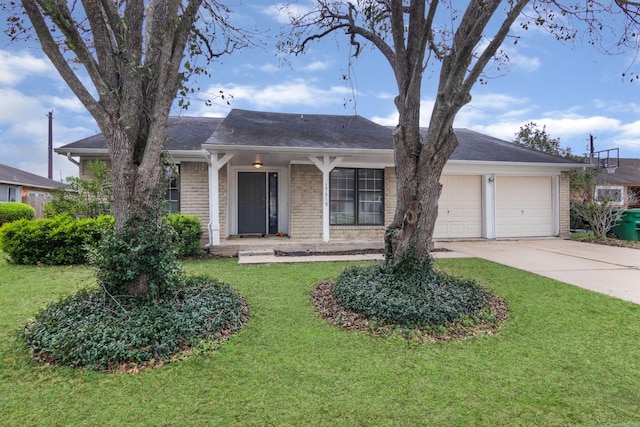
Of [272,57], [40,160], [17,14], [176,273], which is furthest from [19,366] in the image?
[40,160]

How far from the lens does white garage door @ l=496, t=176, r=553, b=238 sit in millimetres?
12766

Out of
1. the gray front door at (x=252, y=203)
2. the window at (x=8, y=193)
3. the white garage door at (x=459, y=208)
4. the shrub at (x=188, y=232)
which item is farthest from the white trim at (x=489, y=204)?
the window at (x=8, y=193)

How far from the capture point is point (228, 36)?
6.37 m

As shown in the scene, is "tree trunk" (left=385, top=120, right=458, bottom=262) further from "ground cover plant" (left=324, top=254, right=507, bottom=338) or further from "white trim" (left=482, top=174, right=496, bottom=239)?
"white trim" (left=482, top=174, right=496, bottom=239)

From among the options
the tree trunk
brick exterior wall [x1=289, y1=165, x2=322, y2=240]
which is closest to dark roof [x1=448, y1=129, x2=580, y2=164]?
brick exterior wall [x1=289, y1=165, x2=322, y2=240]

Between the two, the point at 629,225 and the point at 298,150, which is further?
the point at 629,225

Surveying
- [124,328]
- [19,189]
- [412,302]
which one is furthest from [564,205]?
[19,189]

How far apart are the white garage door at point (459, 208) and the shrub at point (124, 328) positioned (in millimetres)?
9604

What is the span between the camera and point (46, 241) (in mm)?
7855

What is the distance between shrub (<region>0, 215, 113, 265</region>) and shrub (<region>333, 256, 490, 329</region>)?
5941 millimetres

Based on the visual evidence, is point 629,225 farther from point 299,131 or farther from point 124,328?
point 124,328

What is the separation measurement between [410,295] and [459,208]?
879 cm

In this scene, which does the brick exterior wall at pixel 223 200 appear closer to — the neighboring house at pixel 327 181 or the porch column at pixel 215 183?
the neighboring house at pixel 327 181

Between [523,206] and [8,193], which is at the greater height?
[8,193]
